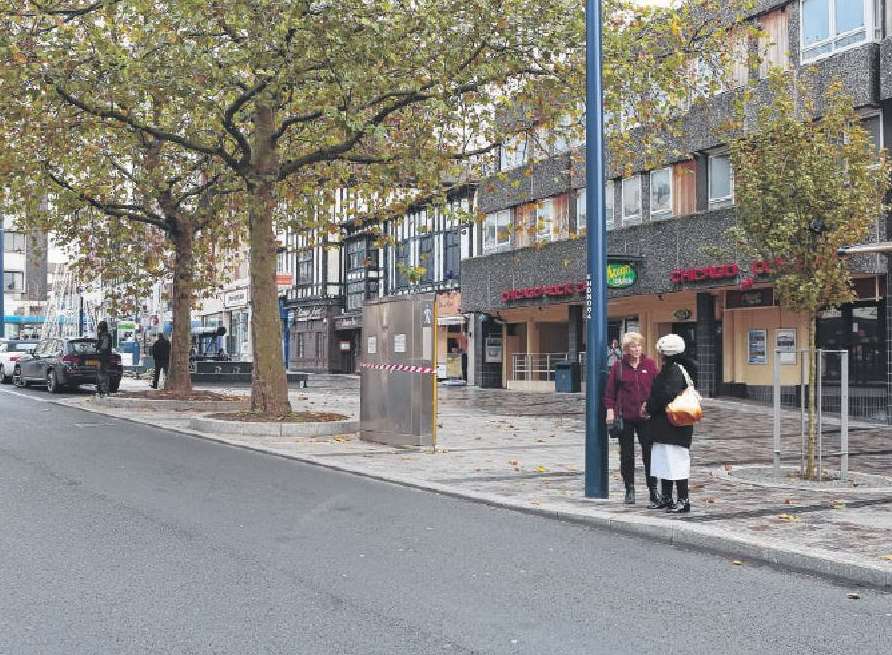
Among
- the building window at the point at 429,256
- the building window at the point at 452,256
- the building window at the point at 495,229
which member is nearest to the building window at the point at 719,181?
the building window at the point at 495,229

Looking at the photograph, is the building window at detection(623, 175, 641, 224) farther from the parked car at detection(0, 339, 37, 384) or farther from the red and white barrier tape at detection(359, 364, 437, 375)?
the parked car at detection(0, 339, 37, 384)

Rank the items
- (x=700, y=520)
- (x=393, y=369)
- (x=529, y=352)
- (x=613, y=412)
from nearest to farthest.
Result: (x=700, y=520), (x=613, y=412), (x=393, y=369), (x=529, y=352)

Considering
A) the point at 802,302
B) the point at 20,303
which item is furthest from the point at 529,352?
the point at 20,303

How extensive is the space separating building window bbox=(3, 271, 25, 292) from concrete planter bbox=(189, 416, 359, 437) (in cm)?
10897

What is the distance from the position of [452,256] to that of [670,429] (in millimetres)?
34523

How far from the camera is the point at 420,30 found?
15383mm

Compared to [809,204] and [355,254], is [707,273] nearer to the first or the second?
[809,204]

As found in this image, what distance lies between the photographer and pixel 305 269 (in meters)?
60.2

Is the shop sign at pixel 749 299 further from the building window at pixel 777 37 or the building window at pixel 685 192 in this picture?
the building window at pixel 777 37

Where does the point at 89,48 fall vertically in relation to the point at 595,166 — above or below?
above

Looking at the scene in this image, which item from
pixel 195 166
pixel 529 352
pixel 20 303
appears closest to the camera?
pixel 195 166

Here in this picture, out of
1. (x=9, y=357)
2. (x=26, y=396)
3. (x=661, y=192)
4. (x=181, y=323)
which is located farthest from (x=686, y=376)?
(x=9, y=357)

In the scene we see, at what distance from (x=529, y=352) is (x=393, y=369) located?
70.3 feet

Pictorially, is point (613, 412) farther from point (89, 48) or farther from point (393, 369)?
point (89, 48)
